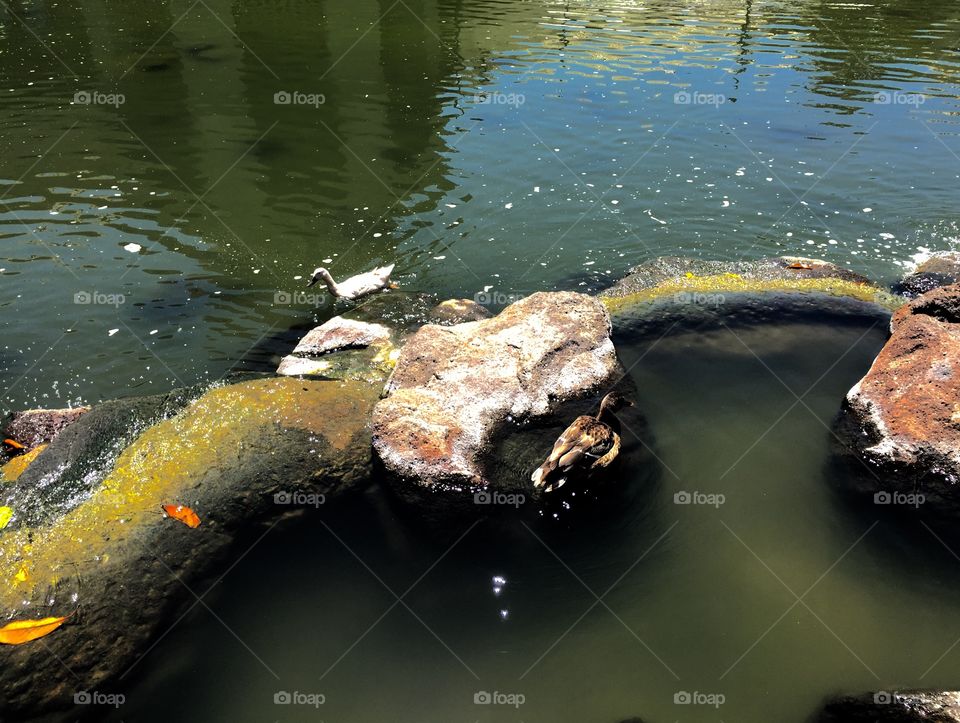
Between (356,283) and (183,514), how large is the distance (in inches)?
178

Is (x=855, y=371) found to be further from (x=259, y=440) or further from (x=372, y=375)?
(x=259, y=440)

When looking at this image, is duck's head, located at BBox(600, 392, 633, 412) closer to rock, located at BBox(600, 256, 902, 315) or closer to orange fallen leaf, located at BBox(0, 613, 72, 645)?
rock, located at BBox(600, 256, 902, 315)

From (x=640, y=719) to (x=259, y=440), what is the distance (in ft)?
12.5

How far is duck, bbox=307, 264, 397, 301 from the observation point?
9219 mm

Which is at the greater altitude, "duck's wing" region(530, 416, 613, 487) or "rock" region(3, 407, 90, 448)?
"duck's wing" region(530, 416, 613, 487)

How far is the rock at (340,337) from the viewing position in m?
8.00

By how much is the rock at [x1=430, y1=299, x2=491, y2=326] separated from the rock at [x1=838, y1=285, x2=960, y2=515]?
428 cm

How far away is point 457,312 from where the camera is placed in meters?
8.72

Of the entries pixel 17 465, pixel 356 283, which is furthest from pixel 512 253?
pixel 17 465

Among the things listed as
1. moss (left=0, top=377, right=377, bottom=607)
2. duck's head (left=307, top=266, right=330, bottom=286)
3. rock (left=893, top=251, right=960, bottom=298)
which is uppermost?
duck's head (left=307, top=266, right=330, bottom=286)

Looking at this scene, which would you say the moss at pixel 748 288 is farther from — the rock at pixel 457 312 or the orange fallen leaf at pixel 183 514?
the orange fallen leaf at pixel 183 514

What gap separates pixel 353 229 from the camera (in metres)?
11.4

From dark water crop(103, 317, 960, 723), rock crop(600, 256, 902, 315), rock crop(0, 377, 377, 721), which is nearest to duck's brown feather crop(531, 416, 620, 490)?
dark water crop(103, 317, 960, 723)

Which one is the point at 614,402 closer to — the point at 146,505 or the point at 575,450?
the point at 575,450
